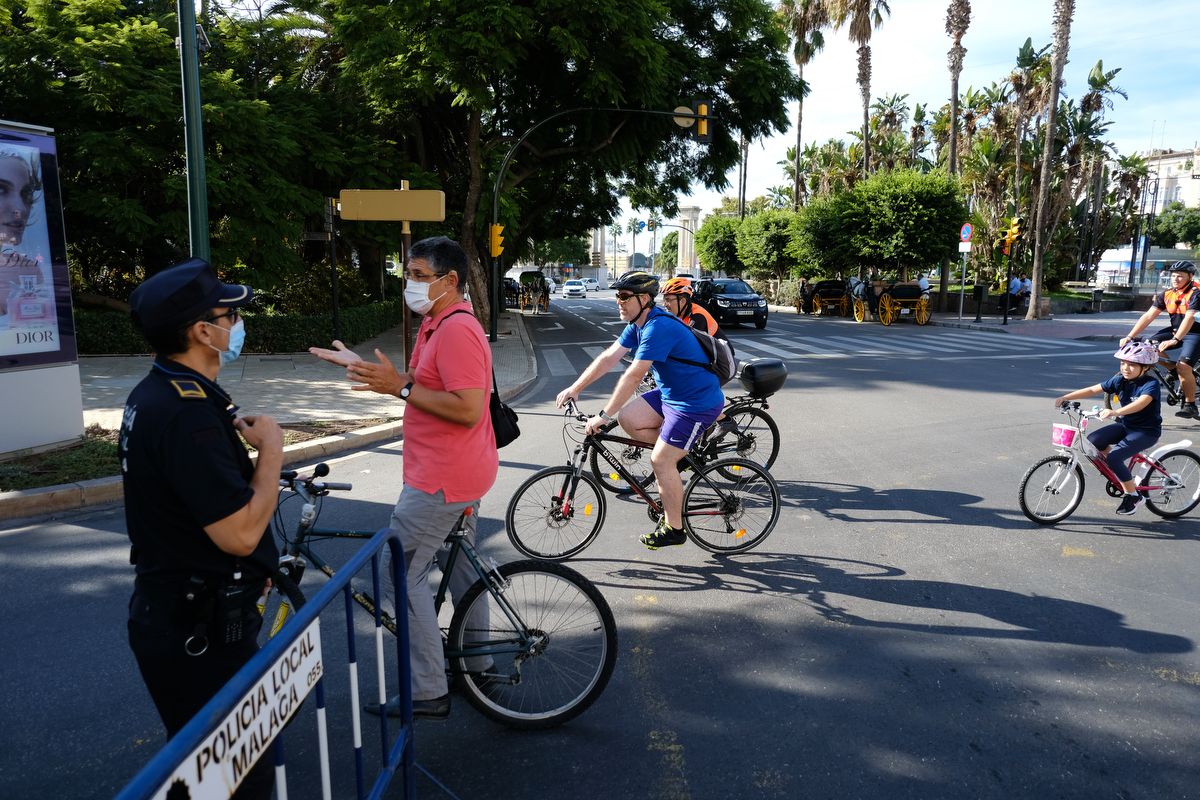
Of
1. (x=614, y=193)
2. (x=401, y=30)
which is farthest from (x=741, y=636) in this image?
(x=614, y=193)

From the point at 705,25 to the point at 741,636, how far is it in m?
22.2

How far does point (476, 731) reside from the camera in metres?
3.21

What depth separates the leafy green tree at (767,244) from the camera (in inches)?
1665

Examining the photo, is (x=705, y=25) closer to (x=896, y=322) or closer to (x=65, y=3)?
(x=896, y=322)

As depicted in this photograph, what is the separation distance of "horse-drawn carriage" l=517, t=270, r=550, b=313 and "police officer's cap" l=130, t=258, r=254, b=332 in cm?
3549

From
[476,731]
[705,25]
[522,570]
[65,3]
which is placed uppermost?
[705,25]

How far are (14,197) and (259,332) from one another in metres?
9.02

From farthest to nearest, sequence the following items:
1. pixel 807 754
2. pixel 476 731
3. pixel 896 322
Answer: pixel 896 322 < pixel 476 731 < pixel 807 754

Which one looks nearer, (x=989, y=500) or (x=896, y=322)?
(x=989, y=500)

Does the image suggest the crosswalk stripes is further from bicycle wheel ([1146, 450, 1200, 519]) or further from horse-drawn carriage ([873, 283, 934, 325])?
bicycle wheel ([1146, 450, 1200, 519])

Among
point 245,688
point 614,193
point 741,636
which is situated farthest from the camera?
point 614,193

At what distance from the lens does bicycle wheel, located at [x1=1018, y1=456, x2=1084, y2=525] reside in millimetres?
5656

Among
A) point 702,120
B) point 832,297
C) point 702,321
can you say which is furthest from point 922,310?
point 702,321

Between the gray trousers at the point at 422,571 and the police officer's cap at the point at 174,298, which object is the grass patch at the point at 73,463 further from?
the police officer's cap at the point at 174,298
